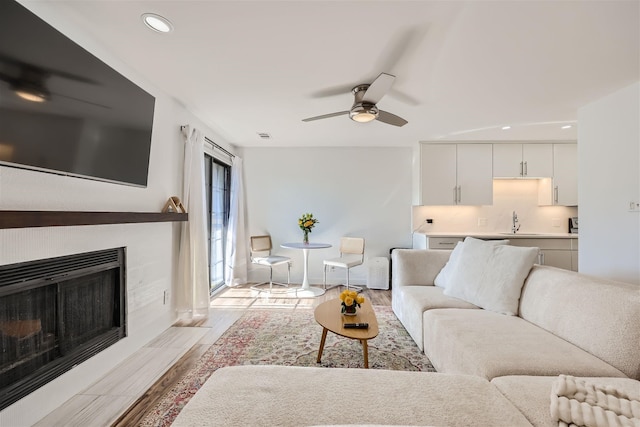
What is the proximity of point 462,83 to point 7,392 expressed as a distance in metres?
3.59

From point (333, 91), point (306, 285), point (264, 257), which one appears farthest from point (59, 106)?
point (306, 285)

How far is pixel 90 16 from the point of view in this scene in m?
1.71

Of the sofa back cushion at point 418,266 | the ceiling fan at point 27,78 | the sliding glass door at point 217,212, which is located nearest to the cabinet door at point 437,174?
the sofa back cushion at point 418,266

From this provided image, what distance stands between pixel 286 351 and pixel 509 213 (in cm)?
426

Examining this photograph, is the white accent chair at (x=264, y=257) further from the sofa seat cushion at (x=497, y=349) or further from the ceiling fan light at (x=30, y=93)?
the ceiling fan light at (x=30, y=93)

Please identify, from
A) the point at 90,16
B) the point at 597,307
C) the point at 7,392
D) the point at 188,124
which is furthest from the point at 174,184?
the point at 597,307

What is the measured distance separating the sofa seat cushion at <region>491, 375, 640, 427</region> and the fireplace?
2330 millimetres

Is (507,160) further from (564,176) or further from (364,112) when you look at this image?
(364,112)

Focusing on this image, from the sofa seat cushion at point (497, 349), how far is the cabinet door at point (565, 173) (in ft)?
11.5

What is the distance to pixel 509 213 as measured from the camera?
4.75m

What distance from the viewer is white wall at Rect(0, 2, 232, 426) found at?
1.52 m

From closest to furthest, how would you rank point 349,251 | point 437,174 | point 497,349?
point 497,349, point 437,174, point 349,251

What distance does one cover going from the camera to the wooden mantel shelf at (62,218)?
1.32 m

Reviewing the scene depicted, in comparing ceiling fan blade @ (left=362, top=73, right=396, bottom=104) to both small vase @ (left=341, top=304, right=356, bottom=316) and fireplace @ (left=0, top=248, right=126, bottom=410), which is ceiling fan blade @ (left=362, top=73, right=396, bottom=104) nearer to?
small vase @ (left=341, top=304, right=356, bottom=316)
